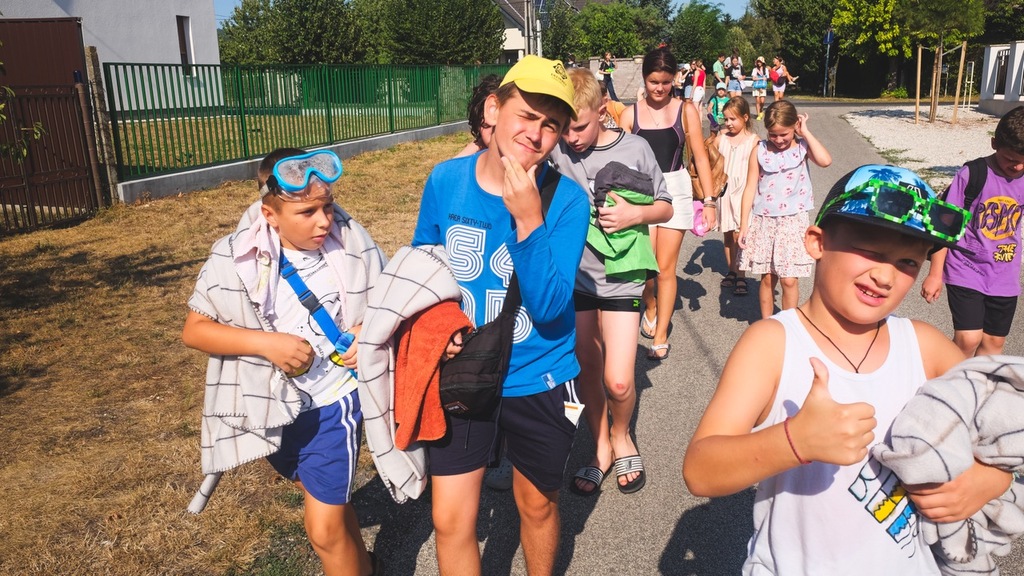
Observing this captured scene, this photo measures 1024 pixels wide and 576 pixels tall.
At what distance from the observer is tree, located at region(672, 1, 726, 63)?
69062mm

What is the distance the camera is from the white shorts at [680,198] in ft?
18.2

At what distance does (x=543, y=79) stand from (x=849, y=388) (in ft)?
4.36

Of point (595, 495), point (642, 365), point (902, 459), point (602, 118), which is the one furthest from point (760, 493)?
point (642, 365)

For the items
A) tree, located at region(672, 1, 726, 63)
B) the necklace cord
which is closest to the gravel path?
the necklace cord

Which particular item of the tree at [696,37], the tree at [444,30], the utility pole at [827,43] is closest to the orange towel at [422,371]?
the tree at [444,30]

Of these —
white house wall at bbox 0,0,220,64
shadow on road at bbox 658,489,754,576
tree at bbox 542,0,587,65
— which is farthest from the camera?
tree at bbox 542,0,587,65

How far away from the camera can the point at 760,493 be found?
6.64 ft

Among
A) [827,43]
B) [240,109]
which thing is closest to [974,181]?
[240,109]

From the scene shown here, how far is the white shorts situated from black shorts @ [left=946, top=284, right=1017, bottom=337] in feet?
5.80

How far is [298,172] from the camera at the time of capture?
8.49 feet

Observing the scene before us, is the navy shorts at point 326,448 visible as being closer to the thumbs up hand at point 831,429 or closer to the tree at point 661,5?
the thumbs up hand at point 831,429

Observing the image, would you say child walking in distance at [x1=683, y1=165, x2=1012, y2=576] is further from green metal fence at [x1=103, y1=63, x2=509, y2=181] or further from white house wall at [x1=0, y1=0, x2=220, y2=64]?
white house wall at [x1=0, y1=0, x2=220, y2=64]

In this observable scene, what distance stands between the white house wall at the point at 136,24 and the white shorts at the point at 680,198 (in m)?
19.8

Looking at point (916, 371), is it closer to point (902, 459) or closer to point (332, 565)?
point (902, 459)
